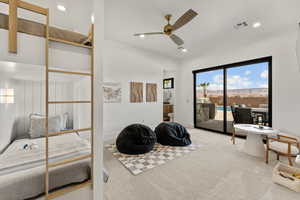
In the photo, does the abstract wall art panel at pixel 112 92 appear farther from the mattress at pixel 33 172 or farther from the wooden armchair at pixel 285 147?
the wooden armchair at pixel 285 147

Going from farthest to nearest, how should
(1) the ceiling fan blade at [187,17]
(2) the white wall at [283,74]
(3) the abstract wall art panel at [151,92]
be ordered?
(3) the abstract wall art panel at [151,92] → (2) the white wall at [283,74] → (1) the ceiling fan blade at [187,17]

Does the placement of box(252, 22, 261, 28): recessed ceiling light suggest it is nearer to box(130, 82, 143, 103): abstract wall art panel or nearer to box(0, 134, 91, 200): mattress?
box(130, 82, 143, 103): abstract wall art panel

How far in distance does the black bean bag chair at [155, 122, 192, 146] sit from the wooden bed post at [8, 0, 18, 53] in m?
3.22

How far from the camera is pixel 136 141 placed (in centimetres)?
303

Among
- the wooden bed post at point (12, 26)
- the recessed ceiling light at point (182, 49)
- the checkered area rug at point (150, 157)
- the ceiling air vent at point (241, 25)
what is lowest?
the checkered area rug at point (150, 157)

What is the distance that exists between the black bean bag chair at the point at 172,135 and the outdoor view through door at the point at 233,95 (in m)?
1.87

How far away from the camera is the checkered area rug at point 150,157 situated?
2.41 meters

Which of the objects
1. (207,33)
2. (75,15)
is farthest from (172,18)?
(75,15)

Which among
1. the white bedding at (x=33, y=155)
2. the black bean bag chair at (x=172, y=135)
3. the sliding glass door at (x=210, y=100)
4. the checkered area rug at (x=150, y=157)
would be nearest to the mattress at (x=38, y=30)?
the white bedding at (x=33, y=155)

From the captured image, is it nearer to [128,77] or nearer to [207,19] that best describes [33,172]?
[128,77]

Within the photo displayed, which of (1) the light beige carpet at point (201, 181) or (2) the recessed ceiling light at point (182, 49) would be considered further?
(2) the recessed ceiling light at point (182, 49)

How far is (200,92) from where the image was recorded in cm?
545

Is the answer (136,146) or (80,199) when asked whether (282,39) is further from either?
(80,199)

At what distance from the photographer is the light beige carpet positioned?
1734 millimetres
